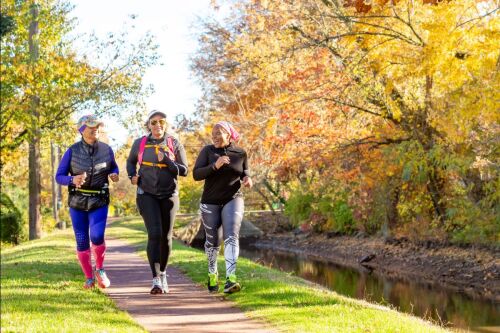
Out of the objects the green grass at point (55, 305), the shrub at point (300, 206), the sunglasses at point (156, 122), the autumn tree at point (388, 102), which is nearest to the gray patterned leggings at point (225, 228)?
the sunglasses at point (156, 122)

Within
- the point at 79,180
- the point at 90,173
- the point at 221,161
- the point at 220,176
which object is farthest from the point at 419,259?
the point at 79,180

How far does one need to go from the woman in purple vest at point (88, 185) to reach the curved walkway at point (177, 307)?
82 centimetres

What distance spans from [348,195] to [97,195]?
16665mm

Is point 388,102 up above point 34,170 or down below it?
above

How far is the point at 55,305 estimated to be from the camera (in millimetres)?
7684

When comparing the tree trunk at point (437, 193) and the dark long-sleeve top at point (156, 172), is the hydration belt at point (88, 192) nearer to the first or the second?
the dark long-sleeve top at point (156, 172)

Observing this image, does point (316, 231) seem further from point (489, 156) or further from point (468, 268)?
point (489, 156)

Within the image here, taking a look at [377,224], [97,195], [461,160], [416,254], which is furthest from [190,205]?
[97,195]

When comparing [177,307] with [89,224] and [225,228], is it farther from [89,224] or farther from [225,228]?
[89,224]

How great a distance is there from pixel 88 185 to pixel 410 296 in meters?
8.91

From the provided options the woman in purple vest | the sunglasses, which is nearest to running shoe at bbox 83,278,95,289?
the woman in purple vest

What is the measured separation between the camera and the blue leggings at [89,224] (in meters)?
9.02

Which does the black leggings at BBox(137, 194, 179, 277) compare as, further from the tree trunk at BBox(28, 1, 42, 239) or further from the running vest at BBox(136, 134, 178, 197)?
the tree trunk at BBox(28, 1, 42, 239)

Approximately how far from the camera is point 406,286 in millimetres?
17109
